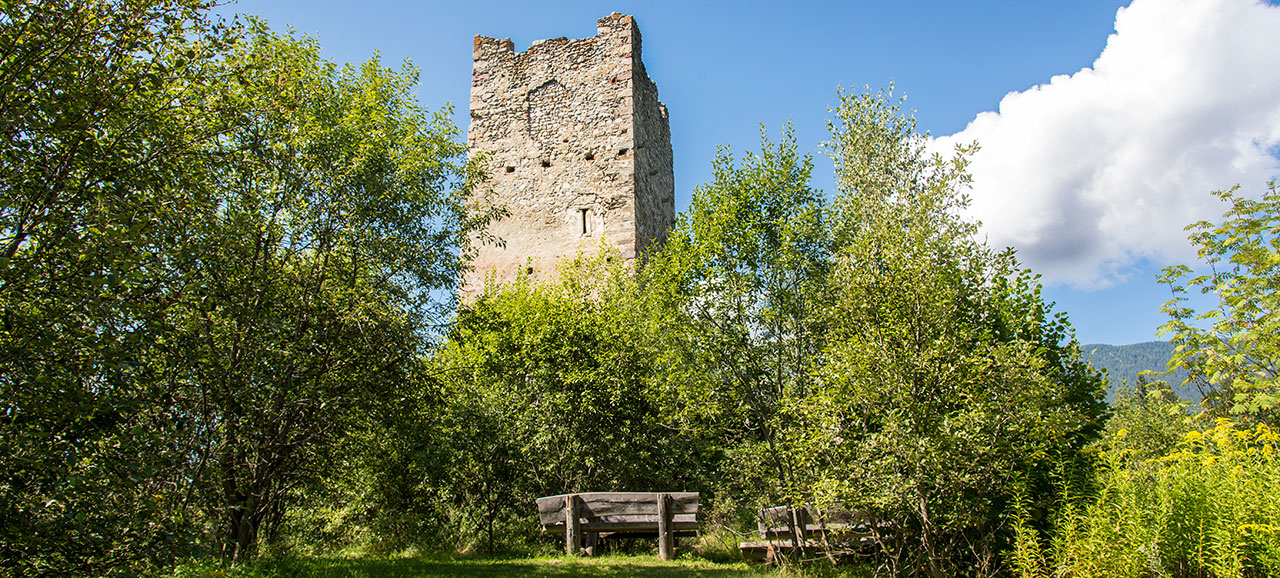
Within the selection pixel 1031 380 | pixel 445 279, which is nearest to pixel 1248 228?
pixel 1031 380

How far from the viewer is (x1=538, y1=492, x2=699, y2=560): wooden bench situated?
9.08 m

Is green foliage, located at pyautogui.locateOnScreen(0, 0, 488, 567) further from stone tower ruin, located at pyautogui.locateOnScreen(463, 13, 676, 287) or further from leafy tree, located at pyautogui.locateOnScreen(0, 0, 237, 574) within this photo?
stone tower ruin, located at pyautogui.locateOnScreen(463, 13, 676, 287)

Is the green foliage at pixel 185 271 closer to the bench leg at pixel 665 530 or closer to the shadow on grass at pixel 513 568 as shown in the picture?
the shadow on grass at pixel 513 568

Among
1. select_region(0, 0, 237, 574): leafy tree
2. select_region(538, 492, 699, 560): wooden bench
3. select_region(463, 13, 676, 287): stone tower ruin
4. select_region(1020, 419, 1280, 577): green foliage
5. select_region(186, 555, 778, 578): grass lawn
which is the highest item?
select_region(463, 13, 676, 287): stone tower ruin

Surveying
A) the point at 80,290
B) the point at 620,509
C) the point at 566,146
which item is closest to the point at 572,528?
the point at 620,509

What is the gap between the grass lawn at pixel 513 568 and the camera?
714 centimetres

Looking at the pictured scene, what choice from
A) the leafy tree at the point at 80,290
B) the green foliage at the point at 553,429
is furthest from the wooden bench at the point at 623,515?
the leafy tree at the point at 80,290

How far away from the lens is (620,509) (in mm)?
9328

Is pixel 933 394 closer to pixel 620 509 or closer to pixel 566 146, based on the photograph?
pixel 620 509

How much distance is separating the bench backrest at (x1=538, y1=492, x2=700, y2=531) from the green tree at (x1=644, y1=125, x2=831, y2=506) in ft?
3.67

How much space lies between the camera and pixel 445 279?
793 cm

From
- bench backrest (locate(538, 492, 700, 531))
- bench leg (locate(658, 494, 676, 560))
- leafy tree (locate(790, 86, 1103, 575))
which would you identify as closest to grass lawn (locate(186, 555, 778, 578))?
bench leg (locate(658, 494, 676, 560))

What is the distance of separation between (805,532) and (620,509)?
262 cm

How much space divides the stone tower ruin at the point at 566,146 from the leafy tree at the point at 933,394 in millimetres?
10158
